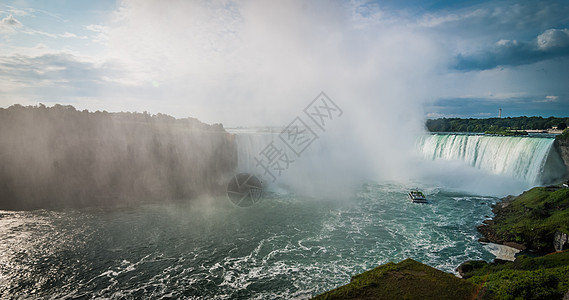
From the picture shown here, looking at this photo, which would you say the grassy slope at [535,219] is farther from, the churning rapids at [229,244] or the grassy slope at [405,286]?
the grassy slope at [405,286]

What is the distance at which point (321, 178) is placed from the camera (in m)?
38.6

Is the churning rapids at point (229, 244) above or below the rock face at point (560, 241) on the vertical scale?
below

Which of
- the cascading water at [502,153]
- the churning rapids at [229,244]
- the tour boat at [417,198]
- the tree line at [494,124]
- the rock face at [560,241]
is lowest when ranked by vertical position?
the churning rapids at [229,244]

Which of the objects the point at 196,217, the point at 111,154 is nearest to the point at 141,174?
the point at 111,154

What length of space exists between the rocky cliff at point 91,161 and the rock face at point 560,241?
1157 inches

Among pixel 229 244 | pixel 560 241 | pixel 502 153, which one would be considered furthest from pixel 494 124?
pixel 229 244

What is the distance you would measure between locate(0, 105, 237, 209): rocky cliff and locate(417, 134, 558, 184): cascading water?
33460 millimetres

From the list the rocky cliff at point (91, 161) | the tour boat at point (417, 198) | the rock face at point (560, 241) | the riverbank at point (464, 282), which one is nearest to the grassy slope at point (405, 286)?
the riverbank at point (464, 282)

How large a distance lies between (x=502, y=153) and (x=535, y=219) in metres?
17.7

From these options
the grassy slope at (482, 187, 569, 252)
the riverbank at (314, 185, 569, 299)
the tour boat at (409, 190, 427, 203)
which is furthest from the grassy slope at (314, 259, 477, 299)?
the tour boat at (409, 190, 427, 203)

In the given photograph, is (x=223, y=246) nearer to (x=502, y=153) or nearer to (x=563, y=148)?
(x=563, y=148)

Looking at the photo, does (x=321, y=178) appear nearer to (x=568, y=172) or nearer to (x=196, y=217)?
(x=196, y=217)

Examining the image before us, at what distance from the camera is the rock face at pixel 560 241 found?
1436cm

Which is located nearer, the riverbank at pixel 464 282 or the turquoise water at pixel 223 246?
the riverbank at pixel 464 282
